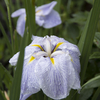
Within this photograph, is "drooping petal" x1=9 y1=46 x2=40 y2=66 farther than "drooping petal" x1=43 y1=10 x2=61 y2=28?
Answer: No

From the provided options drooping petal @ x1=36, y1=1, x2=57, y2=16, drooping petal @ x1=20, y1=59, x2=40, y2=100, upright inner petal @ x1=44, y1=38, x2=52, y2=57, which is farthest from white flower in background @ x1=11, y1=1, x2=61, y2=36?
drooping petal @ x1=20, y1=59, x2=40, y2=100

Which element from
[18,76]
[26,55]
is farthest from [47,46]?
[18,76]

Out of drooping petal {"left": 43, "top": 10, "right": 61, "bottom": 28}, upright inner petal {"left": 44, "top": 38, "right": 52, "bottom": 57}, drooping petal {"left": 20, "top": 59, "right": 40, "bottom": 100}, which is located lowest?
drooping petal {"left": 43, "top": 10, "right": 61, "bottom": 28}

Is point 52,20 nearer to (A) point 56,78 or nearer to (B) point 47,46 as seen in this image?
(B) point 47,46

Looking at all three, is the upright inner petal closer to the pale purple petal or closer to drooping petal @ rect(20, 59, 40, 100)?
drooping petal @ rect(20, 59, 40, 100)

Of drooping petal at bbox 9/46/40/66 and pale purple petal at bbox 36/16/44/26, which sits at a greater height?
drooping petal at bbox 9/46/40/66

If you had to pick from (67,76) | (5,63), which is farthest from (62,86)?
(5,63)
